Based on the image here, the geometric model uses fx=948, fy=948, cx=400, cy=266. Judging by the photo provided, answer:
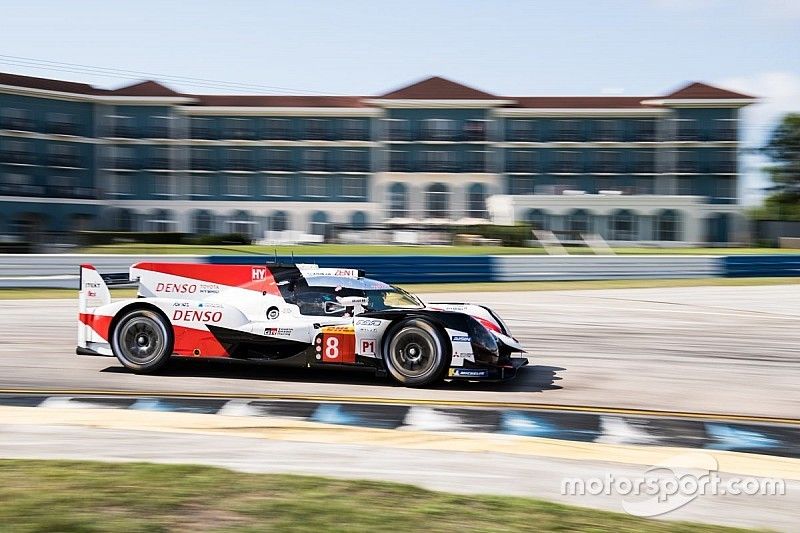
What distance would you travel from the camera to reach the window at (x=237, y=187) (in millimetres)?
61656

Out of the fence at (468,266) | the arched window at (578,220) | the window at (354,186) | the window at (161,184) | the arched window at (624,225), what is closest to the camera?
the fence at (468,266)

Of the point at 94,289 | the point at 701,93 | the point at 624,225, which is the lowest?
the point at 94,289

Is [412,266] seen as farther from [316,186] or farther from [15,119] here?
[15,119]

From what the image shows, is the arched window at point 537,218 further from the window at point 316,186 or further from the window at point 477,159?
the window at point 316,186

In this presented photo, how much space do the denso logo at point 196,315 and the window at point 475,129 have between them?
51494 millimetres

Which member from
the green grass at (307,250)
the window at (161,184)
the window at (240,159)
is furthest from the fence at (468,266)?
the window at (161,184)

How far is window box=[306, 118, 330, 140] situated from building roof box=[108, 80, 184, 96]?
27.7 feet

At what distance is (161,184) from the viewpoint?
61.0 metres

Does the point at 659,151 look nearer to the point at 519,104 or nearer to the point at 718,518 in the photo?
the point at 519,104

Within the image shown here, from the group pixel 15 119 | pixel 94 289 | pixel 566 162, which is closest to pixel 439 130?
pixel 566 162

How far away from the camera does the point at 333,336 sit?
361 inches

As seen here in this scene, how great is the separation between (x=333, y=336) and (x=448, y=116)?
2051 inches

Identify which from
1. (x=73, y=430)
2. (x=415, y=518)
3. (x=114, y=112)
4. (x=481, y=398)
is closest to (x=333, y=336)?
(x=481, y=398)

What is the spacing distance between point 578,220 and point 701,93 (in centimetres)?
1172
